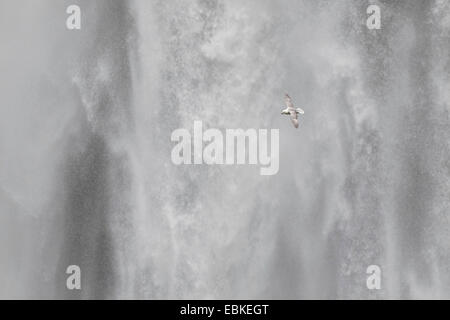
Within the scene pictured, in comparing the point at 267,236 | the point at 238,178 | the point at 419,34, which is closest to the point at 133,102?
the point at 238,178

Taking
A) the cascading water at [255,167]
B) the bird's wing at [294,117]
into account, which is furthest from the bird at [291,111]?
the cascading water at [255,167]

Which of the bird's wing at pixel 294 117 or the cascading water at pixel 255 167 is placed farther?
the cascading water at pixel 255 167

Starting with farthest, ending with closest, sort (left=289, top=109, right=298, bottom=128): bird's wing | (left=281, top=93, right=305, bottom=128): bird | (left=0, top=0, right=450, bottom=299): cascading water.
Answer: (left=0, top=0, right=450, bottom=299): cascading water < (left=281, top=93, right=305, bottom=128): bird < (left=289, top=109, right=298, bottom=128): bird's wing

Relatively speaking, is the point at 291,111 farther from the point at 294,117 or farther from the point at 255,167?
the point at 255,167

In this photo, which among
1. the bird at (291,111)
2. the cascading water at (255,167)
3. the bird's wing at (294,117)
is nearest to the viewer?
the bird's wing at (294,117)

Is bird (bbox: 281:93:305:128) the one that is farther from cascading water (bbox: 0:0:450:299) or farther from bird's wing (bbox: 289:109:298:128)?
cascading water (bbox: 0:0:450:299)

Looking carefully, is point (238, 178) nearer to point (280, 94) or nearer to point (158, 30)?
point (280, 94)

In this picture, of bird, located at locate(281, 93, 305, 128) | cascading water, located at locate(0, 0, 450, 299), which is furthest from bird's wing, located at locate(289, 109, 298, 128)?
cascading water, located at locate(0, 0, 450, 299)

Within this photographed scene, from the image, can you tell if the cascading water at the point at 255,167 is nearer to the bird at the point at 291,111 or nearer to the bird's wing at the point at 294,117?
the bird at the point at 291,111
